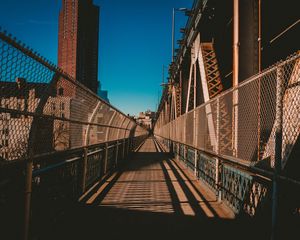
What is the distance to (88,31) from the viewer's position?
106 metres

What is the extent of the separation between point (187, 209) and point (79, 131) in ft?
8.49

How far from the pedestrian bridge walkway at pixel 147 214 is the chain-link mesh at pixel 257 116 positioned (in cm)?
111

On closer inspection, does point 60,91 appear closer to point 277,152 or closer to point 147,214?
point 147,214

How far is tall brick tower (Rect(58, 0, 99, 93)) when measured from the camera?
3541 inches

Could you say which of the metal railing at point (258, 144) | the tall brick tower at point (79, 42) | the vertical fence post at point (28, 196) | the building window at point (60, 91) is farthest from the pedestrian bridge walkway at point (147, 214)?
the tall brick tower at point (79, 42)

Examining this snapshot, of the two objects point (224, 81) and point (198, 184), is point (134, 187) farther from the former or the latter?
point (224, 81)

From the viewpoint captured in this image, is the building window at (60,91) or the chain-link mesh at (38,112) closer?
the chain-link mesh at (38,112)

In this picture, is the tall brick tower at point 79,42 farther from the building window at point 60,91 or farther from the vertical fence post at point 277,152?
the vertical fence post at point 277,152

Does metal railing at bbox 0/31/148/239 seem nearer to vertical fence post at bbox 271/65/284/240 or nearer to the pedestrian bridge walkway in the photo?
the pedestrian bridge walkway

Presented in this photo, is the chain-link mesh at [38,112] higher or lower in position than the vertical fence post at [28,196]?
higher

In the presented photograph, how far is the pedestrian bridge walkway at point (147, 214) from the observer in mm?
3584

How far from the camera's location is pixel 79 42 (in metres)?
94.2

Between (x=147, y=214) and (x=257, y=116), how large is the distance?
2587 mm

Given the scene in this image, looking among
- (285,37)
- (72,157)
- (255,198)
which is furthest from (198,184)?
(285,37)
